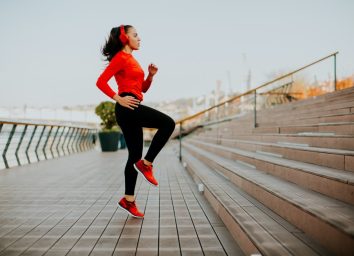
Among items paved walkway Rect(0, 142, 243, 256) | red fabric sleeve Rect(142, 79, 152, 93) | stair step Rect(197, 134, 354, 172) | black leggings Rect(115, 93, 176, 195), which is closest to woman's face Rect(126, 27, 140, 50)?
red fabric sleeve Rect(142, 79, 152, 93)

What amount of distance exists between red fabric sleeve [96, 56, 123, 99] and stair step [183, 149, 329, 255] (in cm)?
139

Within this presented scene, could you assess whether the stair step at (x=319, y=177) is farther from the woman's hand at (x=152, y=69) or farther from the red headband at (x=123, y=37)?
the red headband at (x=123, y=37)

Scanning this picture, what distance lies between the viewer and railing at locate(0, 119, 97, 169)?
22.9 feet

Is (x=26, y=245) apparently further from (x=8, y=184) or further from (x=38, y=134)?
(x=38, y=134)

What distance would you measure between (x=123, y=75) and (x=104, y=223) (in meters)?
1.33

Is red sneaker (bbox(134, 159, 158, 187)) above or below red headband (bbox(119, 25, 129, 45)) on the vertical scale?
below

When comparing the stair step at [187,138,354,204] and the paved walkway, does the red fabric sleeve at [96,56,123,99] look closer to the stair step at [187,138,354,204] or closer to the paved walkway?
the paved walkway

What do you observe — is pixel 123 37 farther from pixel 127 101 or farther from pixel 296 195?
pixel 296 195

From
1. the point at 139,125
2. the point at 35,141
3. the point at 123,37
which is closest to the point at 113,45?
the point at 123,37

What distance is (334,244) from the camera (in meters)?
1.44

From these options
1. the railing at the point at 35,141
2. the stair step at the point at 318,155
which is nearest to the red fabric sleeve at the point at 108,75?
the stair step at the point at 318,155

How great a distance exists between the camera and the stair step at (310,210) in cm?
141

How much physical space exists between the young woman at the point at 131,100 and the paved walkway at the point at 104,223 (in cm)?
41

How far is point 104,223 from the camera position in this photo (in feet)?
8.63
